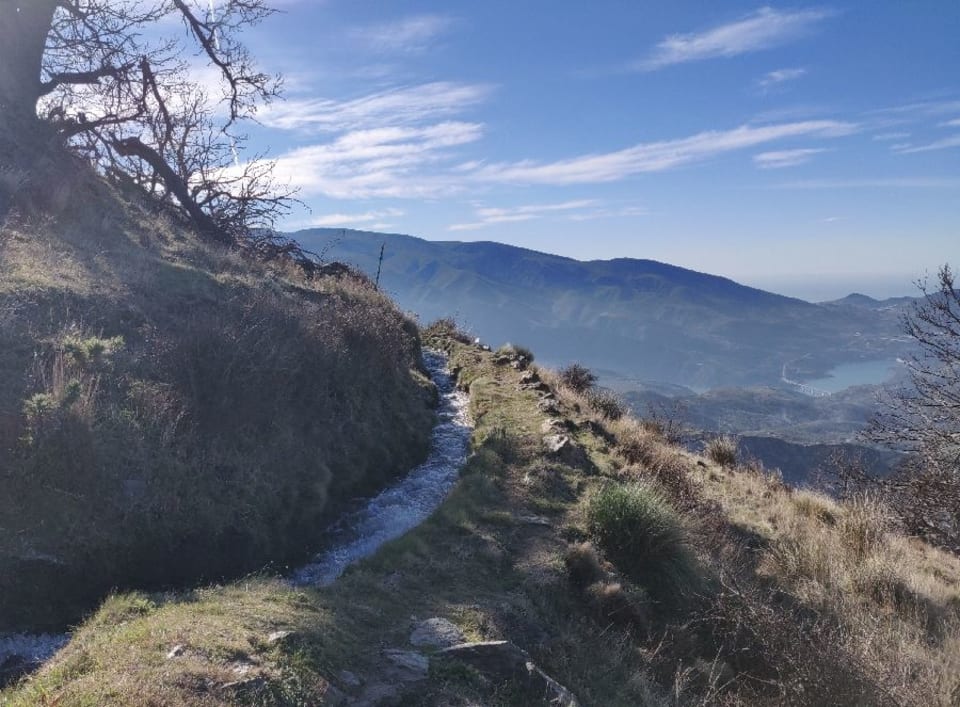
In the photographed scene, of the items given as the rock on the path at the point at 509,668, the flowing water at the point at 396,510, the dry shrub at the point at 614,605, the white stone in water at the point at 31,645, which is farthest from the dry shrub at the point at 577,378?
the white stone in water at the point at 31,645

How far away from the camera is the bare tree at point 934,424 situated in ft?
42.0

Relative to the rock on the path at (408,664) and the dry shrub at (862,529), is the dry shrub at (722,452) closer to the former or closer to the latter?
the dry shrub at (862,529)

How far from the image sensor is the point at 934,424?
13781mm

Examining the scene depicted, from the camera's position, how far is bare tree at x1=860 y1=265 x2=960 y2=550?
12.8 metres

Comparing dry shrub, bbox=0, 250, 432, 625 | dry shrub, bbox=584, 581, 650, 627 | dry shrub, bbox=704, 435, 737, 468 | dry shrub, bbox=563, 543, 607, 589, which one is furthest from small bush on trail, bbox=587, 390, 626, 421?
dry shrub, bbox=584, 581, 650, 627

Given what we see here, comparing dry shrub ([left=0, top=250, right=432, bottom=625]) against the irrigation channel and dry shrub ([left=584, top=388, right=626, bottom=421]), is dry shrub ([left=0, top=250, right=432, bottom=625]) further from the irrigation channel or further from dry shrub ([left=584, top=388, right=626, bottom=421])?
dry shrub ([left=584, top=388, right=626, bottom=421])

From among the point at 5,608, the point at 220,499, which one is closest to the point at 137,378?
the point at 220,499

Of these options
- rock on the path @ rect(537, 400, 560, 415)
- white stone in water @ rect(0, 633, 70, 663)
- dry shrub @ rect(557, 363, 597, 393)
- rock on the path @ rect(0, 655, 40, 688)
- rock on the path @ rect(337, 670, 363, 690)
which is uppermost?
dry shrub @ rect(557, 363, 597, 393)

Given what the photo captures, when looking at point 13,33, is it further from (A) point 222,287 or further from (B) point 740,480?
(B) point 740,480

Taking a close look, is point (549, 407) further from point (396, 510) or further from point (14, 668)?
point (14, 668)

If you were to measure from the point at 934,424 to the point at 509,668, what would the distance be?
42.5 feet

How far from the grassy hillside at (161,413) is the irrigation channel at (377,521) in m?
0.26

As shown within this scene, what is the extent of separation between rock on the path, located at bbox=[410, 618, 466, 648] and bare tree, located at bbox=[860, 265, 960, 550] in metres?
11.5

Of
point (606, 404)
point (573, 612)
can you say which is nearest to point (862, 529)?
point (573, 612)
